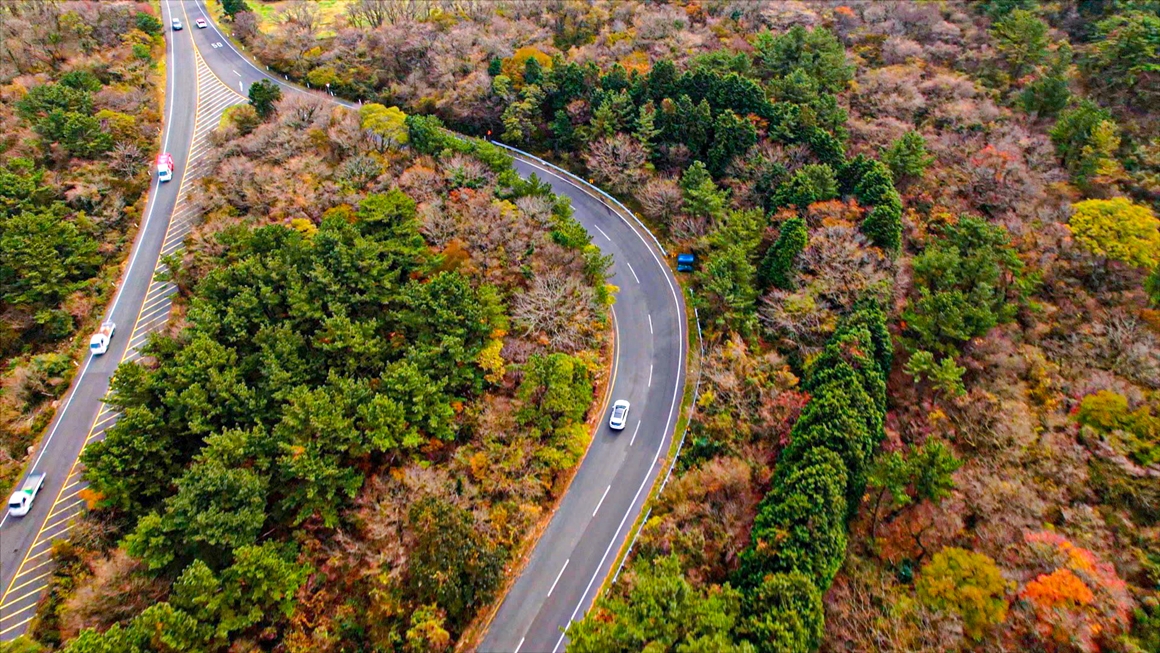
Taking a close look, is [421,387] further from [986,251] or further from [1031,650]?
[986,251]

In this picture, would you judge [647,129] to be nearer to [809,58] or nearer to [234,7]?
[809,58]

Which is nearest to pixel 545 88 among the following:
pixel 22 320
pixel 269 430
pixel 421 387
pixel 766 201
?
pixel 766 201

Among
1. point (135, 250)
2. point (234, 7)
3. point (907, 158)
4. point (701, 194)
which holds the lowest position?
point (135, 250)

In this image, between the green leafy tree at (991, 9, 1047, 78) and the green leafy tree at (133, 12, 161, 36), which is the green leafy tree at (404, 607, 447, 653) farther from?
the green leafy tree at (133, 12, 161, 36)

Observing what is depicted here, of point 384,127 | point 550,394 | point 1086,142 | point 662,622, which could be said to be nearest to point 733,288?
point 550,394

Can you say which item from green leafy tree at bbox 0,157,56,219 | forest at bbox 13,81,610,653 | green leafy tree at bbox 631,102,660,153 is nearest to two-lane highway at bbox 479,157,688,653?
forest at bbox 13,81,610,653

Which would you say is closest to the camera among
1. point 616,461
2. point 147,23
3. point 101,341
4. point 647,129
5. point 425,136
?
point 616,461

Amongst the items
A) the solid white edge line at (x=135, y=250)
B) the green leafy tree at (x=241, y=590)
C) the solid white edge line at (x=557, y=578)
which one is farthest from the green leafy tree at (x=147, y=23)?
the solid white edge line at (x=557, y=578)
